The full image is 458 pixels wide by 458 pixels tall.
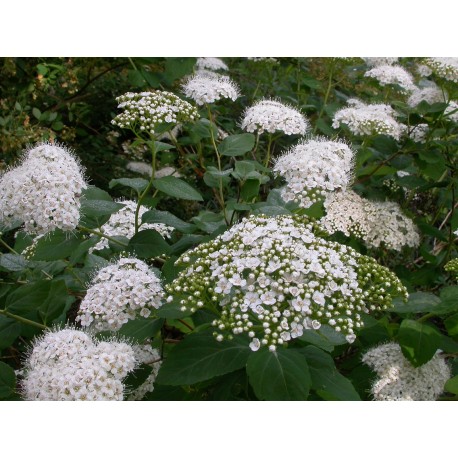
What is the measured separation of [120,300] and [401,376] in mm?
834

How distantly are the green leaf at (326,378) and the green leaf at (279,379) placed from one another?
0.40ft

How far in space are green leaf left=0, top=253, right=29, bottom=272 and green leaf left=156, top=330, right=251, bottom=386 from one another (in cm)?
83

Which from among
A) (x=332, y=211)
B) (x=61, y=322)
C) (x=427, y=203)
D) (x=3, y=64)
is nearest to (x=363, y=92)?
(x=427, y=203)

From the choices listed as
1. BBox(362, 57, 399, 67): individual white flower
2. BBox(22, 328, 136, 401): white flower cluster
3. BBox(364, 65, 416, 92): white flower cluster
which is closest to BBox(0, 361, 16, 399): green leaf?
BBox(22, 328, 136, 401): white flower cluster

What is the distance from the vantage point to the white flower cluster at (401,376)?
1.64 m

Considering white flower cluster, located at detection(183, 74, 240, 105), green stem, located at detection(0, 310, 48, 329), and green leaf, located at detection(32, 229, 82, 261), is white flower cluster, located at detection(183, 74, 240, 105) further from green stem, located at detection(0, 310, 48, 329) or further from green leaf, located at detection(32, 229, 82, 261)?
green stem, located at detection(0, 310, 48, 329)

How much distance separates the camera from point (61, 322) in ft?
5.72

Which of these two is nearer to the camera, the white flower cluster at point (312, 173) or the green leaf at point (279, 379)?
the green leaf at point (279, 379)

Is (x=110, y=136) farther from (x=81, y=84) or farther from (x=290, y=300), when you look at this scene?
(x=290, y=300)

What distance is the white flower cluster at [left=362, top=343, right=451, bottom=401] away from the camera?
1.64 m

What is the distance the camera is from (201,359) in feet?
4.45

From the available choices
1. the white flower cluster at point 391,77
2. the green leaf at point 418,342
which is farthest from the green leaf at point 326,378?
the white flower cluster at point 391,77

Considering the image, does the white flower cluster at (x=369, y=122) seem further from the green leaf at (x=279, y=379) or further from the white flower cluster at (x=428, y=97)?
the green leaf at (x=279, y=379)

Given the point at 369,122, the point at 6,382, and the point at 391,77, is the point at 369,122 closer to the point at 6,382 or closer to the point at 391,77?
the point at 391,77
